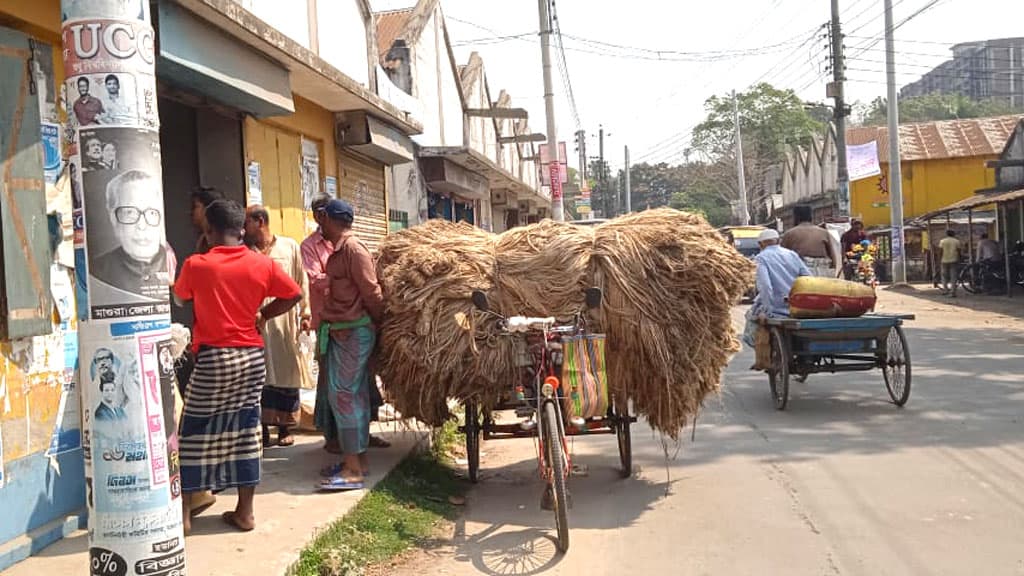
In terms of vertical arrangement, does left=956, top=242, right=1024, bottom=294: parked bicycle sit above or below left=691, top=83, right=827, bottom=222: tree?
below

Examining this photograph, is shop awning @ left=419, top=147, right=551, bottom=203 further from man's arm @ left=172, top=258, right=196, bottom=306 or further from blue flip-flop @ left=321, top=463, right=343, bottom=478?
man's arm @ left=172, top=258, right=196, bottom=306

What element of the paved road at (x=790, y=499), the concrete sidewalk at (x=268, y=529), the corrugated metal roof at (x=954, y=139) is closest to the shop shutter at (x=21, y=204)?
the concrete sidewalk at (x=268, y=529)

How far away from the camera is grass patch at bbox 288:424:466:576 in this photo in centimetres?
437

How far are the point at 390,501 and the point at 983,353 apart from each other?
937 centimetres

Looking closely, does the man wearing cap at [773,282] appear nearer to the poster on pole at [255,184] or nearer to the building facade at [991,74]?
the poster on pole at [255,184]

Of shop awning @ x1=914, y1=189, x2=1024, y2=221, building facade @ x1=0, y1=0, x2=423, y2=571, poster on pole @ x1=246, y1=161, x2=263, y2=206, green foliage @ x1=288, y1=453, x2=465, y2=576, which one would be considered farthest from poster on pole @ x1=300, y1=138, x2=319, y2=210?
shop awning @ x1=914, y1=189, x2=1024, y2=221

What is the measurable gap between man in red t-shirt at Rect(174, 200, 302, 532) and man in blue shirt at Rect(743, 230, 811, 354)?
5.30 m

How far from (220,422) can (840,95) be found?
24.7m

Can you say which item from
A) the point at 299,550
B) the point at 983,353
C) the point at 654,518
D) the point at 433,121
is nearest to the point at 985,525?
the point at 654,518

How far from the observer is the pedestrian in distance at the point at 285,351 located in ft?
21.3

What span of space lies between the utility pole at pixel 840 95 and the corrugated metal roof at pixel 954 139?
42.9ft

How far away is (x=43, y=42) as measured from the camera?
4707 mm

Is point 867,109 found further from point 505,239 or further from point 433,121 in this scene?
point 505,239

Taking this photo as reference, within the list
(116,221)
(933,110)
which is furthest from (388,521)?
(933,110)
